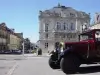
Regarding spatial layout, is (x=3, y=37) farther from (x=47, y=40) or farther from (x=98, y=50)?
(x=98, y=50)

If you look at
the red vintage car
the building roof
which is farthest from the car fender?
the building roof

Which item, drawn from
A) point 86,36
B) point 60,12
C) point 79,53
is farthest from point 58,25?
point 79,53

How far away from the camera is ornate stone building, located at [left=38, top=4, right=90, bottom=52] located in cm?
11306

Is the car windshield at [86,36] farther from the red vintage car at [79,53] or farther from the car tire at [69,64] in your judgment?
the car tire at [69,64]

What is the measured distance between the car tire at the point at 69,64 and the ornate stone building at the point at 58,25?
9569 centimetres

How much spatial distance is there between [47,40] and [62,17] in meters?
10.0

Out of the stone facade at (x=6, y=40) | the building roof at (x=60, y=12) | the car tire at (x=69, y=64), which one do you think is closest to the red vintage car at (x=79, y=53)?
the car tire at (x=69, y=64)

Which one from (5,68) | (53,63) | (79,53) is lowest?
(5,68)

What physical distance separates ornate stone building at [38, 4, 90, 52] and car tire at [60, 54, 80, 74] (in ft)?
314

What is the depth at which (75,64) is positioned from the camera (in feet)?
52.7

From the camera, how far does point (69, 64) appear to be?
1594 cm

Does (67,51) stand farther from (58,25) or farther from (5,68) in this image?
(58,25)

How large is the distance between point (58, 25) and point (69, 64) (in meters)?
99.3

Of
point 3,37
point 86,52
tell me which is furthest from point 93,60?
point 3,37
